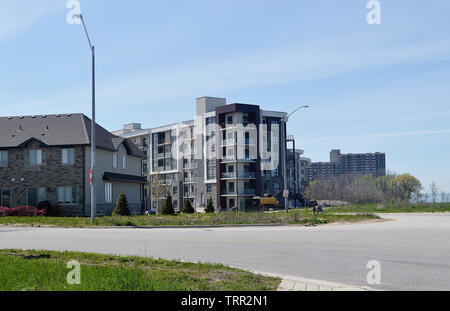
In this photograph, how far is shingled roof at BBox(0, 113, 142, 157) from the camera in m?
42.8

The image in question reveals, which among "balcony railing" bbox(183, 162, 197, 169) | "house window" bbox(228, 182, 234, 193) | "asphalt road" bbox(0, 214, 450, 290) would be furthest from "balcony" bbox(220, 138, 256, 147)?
"asphalt road" bbox(0, 214, 450, 290)

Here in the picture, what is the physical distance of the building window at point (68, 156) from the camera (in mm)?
42312

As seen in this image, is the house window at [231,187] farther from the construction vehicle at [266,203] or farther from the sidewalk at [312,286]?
the sidewalk at [312,286]

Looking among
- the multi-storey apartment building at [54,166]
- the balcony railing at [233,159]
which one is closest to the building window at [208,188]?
the balcony railing at [233,159]

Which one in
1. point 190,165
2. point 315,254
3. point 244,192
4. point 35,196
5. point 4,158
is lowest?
point 244,192

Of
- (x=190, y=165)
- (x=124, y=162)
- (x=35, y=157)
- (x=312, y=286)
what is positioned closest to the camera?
(x=312, y=286)

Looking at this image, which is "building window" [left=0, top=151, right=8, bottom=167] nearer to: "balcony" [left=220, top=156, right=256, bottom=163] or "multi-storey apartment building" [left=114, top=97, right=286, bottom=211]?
"multi-storey apartment building" [left=114, top=97, right=286, bottom=211]

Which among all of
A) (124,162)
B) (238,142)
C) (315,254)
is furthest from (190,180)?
(315,254)

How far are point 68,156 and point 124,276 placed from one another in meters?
35.9

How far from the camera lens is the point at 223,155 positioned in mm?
86188

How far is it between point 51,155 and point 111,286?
123 ft

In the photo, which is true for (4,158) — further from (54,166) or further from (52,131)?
(54,166)

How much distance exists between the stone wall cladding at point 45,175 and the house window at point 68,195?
0.30 m
